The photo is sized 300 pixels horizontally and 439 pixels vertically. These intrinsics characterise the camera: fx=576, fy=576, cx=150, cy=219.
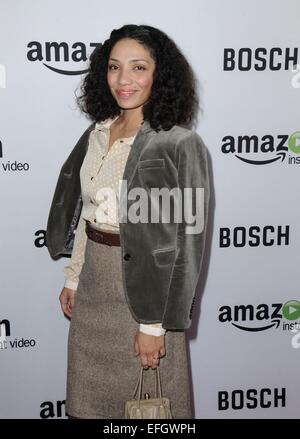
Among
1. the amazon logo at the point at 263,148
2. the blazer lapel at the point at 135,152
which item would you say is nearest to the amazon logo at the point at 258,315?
the amazon logo at the point at 263,148

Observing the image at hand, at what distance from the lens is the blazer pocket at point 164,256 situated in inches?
69.7

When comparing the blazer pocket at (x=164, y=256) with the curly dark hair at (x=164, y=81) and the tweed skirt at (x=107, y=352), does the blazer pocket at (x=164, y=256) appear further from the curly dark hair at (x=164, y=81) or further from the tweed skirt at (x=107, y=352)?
the curly dark hair at (x=164, y=81)

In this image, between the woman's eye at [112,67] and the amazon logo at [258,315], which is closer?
the woman's eye at [112,67]

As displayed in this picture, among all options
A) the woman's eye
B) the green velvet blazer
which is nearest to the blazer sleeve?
the green velvet blazer

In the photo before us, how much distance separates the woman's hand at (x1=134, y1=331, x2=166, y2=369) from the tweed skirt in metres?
0.05

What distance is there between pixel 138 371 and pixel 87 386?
0.68ft

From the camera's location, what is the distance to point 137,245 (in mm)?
1775

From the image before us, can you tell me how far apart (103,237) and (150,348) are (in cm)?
38

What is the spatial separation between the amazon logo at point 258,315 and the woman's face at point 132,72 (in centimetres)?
123

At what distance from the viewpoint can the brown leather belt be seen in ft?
5.99

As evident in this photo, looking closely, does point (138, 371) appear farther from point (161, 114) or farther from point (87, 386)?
point (161, 114)

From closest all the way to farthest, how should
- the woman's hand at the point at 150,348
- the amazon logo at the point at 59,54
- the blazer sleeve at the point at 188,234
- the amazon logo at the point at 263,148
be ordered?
the blazer sleeve at the point at 188,234
the woman's hand at the point at 150,348
the amazon logo at the point at 59,54
the amazon logo at the point at 263,148
